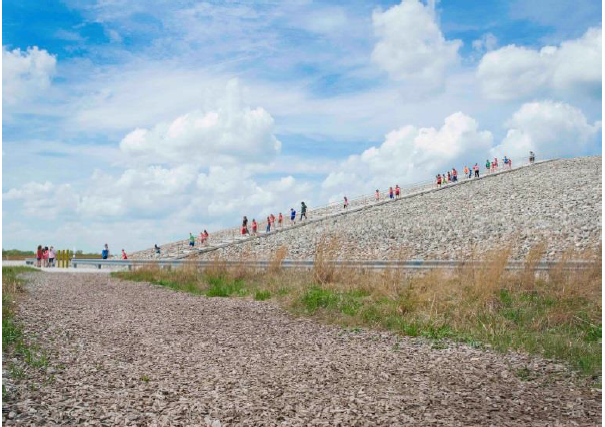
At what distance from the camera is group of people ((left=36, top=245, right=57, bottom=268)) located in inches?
1503

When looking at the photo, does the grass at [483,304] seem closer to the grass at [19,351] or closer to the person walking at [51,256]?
the grass at [19,351]

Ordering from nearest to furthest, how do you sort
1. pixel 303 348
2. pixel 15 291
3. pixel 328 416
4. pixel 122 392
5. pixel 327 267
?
pixel 328 416, pixel 122 392, pixel 303 348, pixel 327 267, pixel 15 291

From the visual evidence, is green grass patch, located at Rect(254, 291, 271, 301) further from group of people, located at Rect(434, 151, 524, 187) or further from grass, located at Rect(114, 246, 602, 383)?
group of people, located at Rect(434, 151, 524, 187)

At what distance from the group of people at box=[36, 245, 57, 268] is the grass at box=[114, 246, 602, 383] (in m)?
27.7

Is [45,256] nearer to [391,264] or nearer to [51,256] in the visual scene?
[51,256]

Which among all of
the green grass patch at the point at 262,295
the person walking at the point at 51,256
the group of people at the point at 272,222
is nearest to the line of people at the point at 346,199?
the group of people at the point at 272,222

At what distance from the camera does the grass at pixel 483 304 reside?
9609 mm

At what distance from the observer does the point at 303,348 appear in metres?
9.56

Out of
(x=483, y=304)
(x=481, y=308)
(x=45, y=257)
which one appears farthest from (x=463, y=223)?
(x=45, y=257)

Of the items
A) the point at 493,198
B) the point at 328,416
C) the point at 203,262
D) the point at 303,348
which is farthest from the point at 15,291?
the point at 493,198

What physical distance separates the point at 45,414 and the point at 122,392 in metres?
1.02

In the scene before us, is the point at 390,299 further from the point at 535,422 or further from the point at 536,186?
the point at 536,186

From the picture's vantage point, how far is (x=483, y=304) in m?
11.5

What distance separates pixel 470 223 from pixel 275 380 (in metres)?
23.4
